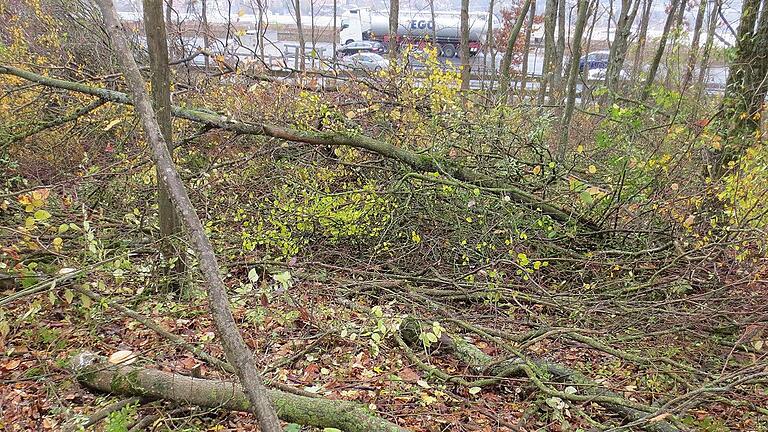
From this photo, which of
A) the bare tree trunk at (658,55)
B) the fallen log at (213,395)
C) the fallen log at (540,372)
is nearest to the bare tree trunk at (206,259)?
the fallen log at (213,395)

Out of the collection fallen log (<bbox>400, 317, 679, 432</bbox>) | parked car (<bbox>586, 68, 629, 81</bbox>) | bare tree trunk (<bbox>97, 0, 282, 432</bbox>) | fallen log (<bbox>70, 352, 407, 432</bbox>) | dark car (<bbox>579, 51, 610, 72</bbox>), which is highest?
dark car (<bbox>579, 51, 610, 72</bbox>)

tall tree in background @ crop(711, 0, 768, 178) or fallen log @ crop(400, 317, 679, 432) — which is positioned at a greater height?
tall tree in background @ crop(711, 0, 768, 178)

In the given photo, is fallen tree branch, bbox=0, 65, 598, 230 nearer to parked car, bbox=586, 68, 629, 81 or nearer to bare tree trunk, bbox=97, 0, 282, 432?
bare tree trunk, bbox=97, 0, 282, 432

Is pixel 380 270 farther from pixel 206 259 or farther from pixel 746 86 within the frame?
pixel 746 86

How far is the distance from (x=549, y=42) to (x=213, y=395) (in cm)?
1206

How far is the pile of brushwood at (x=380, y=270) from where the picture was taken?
2875mm

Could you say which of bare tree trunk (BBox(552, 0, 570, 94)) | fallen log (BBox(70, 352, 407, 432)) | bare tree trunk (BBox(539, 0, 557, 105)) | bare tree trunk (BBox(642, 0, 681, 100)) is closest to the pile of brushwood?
fallen log (BBox(70, 352, 407, 432))

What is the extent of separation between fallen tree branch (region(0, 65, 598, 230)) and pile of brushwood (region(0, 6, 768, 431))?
0.02 m

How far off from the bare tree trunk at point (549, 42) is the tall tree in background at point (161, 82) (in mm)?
7964

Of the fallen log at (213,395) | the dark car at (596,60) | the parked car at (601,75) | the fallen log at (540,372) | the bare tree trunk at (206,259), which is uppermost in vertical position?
the dark car at (596,60)

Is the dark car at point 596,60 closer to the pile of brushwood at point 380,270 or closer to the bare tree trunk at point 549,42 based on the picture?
the bare tree trunk at point 549,42

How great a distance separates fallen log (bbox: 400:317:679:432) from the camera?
9.53 ft

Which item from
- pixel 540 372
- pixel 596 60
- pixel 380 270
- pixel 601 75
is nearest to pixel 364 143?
pixel 380 270

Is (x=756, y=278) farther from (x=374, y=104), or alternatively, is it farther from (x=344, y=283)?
(x=374, y=104)
